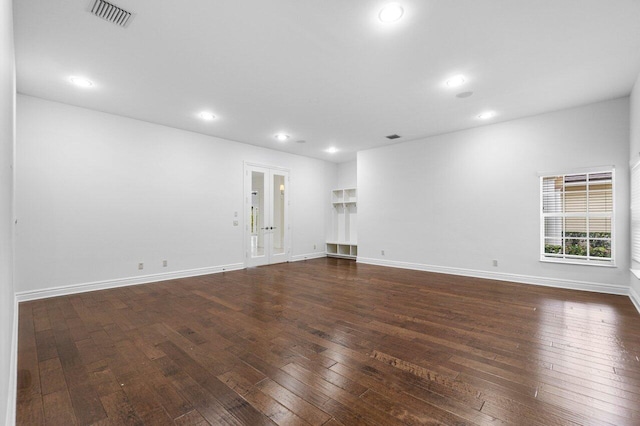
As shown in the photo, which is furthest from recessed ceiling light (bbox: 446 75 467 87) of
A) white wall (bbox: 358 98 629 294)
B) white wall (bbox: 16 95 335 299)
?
white wall (bbox: 16 95 335 299)

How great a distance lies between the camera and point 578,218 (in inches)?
185

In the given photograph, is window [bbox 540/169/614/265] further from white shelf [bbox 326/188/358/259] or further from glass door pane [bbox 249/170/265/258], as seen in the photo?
glass door pane [bbox 249/170/265/258]

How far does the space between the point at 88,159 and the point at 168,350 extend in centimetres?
387

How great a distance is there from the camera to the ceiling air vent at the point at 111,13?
241 centimetres

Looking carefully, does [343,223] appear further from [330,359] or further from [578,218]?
[330,359]

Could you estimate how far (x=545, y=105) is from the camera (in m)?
4.55

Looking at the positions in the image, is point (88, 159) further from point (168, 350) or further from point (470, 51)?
point (470, 51)

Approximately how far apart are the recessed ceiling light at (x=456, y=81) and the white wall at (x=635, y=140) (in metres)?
2.24

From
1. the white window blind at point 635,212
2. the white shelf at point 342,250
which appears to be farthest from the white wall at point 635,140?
the white shelf at point 342,250

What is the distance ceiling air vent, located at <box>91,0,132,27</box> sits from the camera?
7.90 feet

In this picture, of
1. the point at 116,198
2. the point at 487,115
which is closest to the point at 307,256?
the point at 116,198

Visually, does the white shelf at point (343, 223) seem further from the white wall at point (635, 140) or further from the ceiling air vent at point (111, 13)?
the ceiling air vent at point (111, 13)

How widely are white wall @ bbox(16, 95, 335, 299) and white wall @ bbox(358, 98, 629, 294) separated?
11.5 ft

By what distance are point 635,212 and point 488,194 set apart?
1.97 meters
